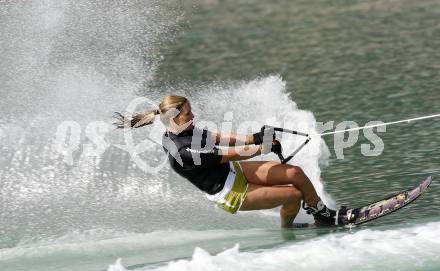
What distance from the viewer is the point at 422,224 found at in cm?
838

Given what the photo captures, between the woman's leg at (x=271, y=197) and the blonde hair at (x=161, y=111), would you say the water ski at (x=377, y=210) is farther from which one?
the blonde hair at (x=161, y=111)

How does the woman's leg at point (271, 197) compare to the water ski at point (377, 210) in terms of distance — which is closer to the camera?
the woman's leg at point (271, 197)

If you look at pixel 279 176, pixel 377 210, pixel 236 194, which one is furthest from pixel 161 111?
pixel 377 210

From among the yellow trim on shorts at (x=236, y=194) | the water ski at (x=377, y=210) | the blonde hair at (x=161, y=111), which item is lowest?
the water ski at (x=377, y=210)

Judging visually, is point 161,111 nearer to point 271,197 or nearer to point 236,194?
point 236,194

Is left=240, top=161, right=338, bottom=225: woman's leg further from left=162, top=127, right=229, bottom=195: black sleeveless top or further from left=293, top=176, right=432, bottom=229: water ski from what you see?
left=162, top=127, right=229, bottom=195: black sleeveless top

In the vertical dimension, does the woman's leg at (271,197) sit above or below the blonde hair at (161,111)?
below

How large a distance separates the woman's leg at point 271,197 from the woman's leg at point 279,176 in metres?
0.06

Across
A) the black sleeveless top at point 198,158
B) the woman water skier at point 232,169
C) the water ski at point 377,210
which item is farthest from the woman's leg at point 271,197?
the water ski at point 377,210

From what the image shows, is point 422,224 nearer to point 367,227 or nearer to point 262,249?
point 367,227

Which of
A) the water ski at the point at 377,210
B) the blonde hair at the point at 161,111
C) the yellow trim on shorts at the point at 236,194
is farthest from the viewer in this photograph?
the water ski at the point at 377,210

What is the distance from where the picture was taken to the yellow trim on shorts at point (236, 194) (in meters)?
8.79

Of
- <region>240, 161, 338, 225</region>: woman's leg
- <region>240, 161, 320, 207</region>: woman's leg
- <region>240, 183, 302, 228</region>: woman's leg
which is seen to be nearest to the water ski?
<region>240, 161, 338, 225</region>: woman's leg

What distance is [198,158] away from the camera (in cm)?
855
